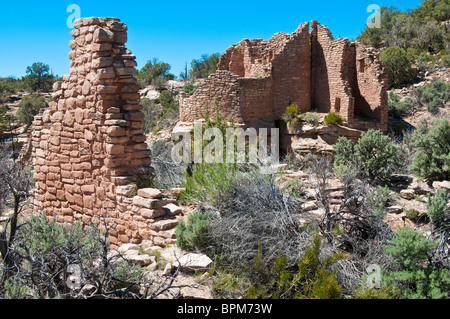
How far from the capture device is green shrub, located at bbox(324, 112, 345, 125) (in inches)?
566

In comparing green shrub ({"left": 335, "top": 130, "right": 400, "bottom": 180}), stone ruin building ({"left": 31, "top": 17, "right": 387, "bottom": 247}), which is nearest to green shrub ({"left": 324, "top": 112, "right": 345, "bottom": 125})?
green shrub ({"left": 335, "top": 130, "right": 400, "bottom": 180})

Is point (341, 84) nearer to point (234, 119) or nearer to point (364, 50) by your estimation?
point (364, 50)

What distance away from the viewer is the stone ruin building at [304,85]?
1476 cm

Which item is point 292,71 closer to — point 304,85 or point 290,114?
point 304,85

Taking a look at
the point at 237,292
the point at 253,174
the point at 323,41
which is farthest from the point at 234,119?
the point at 237,292

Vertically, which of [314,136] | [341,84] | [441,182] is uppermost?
[341,84]

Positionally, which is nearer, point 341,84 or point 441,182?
point 441,182

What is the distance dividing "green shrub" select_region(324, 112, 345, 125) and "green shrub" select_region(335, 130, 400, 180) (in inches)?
170

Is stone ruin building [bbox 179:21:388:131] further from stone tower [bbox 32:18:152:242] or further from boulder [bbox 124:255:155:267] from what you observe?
boulder [bbox 124:255:155:267]

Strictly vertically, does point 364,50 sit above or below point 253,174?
above

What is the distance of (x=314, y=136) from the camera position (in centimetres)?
1452

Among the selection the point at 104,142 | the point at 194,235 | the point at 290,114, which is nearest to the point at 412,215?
the point at 194,235
